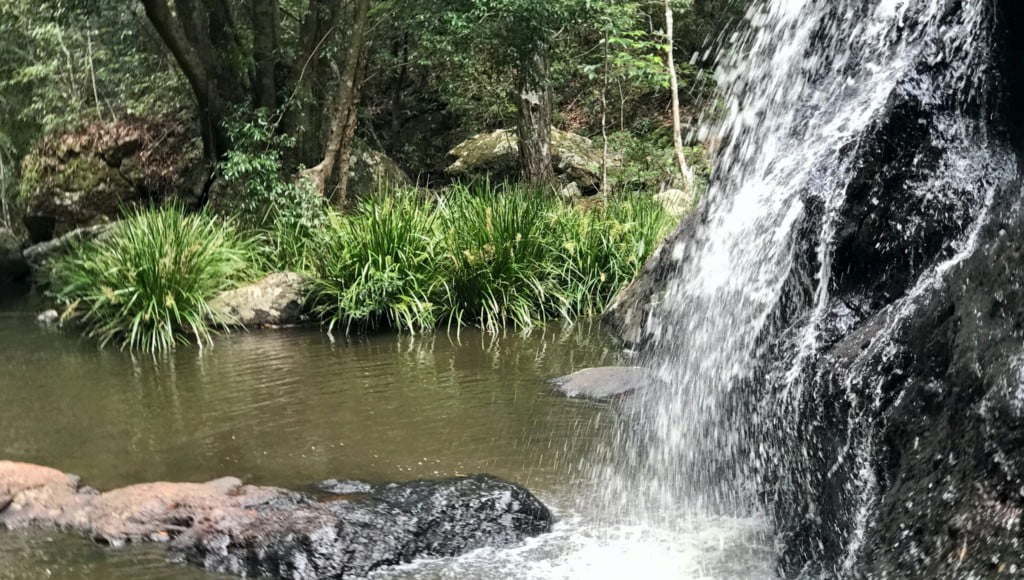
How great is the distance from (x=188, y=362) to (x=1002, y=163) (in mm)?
6259

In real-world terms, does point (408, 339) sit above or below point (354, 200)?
below

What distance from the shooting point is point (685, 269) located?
6195 millimetres

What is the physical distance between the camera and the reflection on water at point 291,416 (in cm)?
436

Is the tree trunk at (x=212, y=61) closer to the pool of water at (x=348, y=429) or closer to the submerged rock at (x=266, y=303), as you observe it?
the submerged rock at (x=266, y=303)

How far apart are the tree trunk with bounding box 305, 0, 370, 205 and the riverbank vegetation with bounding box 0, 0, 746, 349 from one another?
3 cm

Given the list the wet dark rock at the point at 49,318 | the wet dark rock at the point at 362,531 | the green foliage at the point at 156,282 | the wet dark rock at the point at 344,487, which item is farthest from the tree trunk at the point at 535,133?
the wet dark rock at the point at 362,531

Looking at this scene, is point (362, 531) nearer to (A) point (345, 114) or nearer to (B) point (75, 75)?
(A) point (345, 114)

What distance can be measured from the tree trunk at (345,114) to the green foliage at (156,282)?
2.05 metres

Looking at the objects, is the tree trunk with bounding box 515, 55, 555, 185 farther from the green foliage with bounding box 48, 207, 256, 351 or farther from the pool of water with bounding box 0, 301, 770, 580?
the pool of water with bounding box 0, 301, 770, 580

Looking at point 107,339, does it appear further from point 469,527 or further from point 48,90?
point 48,90

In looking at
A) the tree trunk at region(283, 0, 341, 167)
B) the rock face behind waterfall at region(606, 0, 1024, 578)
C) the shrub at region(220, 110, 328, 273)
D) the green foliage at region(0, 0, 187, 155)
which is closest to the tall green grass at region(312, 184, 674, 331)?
the shrub at region(220, 110, 328, 273)

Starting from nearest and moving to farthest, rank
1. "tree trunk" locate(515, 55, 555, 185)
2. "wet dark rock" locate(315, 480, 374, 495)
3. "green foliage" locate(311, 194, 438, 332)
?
"wet dark rock" locate(315, 480, 374, 495)
"green foliage" locate(311, 194, 438, 332)
"tree trunk" locate(515, 55, 555, 185)

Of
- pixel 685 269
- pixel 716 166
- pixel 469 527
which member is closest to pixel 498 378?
pixel 685 269

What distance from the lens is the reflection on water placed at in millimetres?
4355
